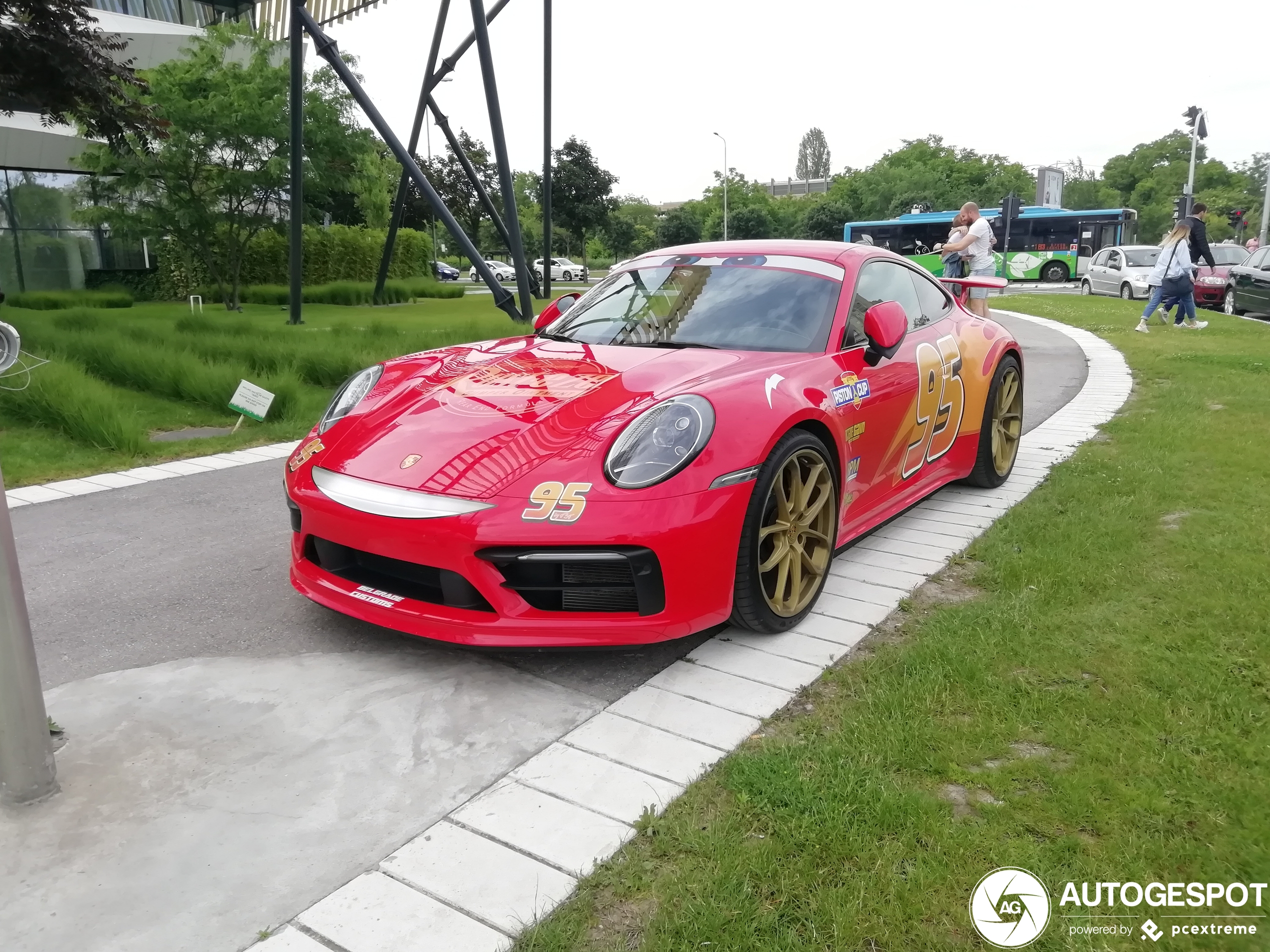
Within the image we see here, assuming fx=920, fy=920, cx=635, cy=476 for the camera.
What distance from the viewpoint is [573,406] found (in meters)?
3.15

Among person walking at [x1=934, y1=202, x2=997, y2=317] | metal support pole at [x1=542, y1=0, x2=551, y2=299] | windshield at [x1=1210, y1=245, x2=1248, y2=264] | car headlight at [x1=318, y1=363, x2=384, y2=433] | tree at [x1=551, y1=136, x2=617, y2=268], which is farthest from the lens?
tree at [x1=551, y1=136, x2=617, y2=268]

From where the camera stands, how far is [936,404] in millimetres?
4414

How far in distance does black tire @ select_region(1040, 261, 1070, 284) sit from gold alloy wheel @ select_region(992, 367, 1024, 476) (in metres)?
30.7

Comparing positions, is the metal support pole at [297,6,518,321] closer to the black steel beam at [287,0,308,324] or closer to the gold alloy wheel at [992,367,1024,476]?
the black steel beam at [287,0,308,324]

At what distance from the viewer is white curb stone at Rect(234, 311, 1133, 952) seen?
1.90 meters

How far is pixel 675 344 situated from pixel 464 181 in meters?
44.8

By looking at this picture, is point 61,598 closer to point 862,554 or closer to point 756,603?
point 756,603

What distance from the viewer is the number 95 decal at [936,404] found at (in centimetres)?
424

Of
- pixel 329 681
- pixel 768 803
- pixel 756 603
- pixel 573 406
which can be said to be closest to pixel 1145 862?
pixel 768 803

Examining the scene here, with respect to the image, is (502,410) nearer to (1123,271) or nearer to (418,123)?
(418,123)

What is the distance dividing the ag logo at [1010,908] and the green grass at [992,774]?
2 cm

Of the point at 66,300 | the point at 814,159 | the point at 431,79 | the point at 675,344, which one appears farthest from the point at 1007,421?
the point at 814,159

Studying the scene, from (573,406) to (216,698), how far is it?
4.78 ft

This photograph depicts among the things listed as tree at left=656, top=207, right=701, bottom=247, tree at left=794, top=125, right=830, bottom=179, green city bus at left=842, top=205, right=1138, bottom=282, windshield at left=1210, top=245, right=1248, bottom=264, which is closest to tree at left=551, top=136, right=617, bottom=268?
green city bus at left=842, top=205, right=1138, bottom=282
